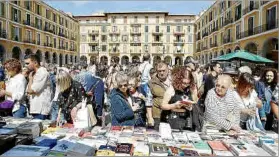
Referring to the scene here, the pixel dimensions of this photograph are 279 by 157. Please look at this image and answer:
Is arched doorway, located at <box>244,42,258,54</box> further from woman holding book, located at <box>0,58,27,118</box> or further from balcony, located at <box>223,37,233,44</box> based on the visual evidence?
woman holding book, located at <box>0,58,27,118</box>

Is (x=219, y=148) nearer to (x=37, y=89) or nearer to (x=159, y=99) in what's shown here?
(x=159, y=99)

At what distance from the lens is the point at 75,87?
11.1 feet

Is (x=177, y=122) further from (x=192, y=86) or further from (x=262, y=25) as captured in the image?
(x=262, y=25)

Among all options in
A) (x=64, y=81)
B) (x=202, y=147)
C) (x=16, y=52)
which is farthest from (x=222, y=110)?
(x=16, y=52)

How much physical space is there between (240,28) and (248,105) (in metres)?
25.6

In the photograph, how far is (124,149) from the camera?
2164 millimetres

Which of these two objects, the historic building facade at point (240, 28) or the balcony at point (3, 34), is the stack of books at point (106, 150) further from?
the balcony at point (3, 34)

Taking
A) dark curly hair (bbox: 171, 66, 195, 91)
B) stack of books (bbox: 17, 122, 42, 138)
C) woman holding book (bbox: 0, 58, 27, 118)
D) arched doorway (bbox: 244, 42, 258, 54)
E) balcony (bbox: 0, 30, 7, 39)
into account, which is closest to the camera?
stack of books (bbox: 17, 122, 42, 138)

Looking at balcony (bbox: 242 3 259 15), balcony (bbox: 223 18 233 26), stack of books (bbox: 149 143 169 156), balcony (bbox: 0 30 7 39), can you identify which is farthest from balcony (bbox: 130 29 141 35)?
stack of books (bbox: 149 143 169 156)

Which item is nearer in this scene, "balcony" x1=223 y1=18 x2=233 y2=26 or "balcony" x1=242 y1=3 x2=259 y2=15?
"balcony" x1=242 y1=3 x2=259 y2=15

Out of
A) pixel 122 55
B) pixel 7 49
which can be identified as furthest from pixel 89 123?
pixel 122 55

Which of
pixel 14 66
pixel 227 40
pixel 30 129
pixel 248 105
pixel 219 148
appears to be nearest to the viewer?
pixel 219 148

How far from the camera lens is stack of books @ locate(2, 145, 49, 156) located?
1.90 metres

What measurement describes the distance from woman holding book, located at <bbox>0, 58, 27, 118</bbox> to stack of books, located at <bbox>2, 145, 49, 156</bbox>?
6.44ft
